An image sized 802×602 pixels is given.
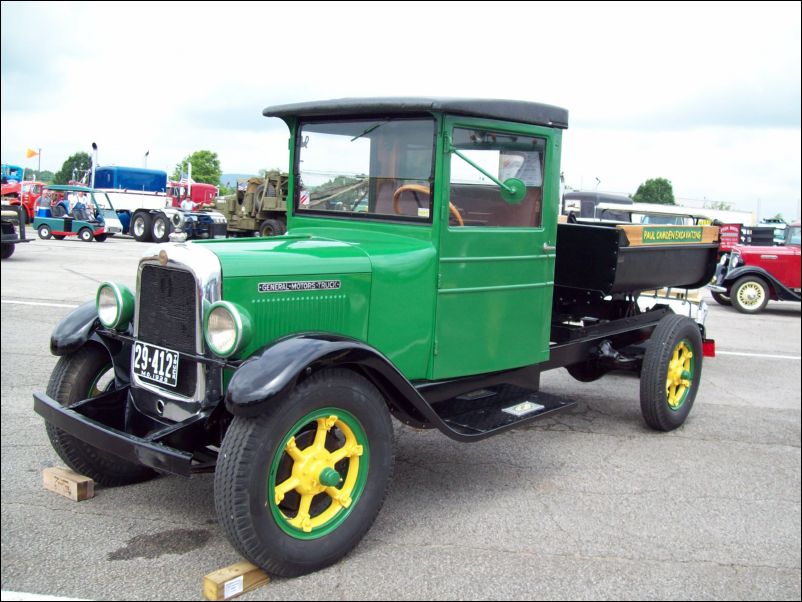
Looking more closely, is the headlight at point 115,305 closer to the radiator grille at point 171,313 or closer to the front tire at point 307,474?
the radiator grille at point 171,313

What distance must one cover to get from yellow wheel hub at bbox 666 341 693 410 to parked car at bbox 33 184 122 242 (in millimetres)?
19939

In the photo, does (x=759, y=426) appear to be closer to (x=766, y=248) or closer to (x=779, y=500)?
(x=779, y=500)

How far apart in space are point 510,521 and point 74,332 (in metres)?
2.41

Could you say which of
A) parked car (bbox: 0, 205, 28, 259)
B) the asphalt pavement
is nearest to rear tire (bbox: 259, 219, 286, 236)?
parked car (bbox: 0, 205, 28, 259)

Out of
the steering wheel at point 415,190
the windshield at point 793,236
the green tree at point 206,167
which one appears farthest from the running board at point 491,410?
the green tree at point 206,167

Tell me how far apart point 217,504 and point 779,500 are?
124 inches

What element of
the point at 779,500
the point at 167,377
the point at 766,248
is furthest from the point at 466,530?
the point at 766,248

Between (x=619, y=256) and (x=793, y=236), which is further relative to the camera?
(x=793, y=236)

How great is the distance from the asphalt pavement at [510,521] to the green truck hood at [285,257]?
4.02 ft

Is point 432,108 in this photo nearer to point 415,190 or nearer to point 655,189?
point 415,190

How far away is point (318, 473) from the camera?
10.4 ft

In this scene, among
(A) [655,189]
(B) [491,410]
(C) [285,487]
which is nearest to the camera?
(C) [285,487]

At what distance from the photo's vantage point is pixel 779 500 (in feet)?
13.8

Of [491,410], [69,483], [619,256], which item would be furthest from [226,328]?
[619,256]
